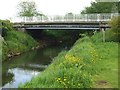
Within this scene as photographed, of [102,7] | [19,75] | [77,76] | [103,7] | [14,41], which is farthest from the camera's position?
[103,7]

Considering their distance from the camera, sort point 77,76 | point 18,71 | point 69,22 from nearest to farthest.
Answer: point 77,76, point 18,71, point 69,22

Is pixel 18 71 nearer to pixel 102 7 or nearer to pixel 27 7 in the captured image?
pixel 102 7

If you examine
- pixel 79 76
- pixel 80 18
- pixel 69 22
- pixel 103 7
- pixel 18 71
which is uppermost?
pixel 103 7

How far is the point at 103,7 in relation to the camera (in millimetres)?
66062

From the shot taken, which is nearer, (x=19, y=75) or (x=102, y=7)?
(x=19, y=75)

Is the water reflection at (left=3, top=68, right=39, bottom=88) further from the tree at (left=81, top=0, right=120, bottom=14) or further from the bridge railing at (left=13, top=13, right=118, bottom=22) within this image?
the tree at (left=81, top=0, right=120, bottom=14)

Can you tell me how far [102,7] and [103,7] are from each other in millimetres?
246

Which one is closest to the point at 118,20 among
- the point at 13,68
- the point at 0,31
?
the point at 13,68

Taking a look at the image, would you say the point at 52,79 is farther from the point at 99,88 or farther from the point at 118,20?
the point at 118,20

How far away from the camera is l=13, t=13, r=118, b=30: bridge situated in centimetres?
5238

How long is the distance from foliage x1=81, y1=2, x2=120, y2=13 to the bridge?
10.6m

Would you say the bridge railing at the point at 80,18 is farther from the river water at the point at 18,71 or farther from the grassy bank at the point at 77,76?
the grassy bank at the point at 77,76

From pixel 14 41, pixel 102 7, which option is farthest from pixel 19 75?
pixel 102 7

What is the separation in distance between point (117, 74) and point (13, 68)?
1609 cm
